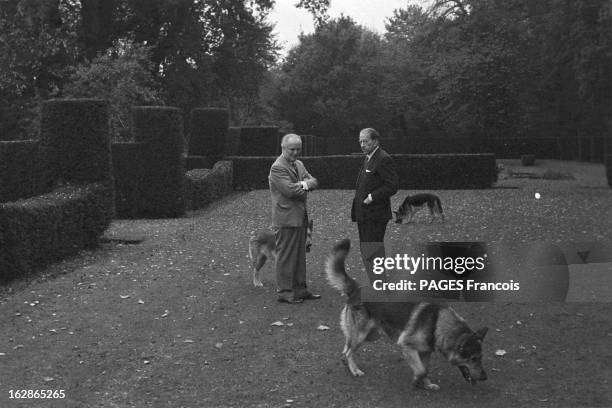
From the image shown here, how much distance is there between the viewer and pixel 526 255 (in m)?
12.5

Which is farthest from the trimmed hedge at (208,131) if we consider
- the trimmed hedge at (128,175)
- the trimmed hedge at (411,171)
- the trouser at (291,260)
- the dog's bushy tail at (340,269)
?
the dog's bushy tail at (340,269)

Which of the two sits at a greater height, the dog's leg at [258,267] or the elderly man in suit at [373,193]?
the elderly man in suit at [373,193]

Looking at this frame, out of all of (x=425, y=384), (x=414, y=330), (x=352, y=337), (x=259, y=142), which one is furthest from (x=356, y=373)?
(x=259, y=142)

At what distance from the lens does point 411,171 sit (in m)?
29.4

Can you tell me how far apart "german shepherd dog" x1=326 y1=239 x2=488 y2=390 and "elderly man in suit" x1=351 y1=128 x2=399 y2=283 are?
1.90 meters

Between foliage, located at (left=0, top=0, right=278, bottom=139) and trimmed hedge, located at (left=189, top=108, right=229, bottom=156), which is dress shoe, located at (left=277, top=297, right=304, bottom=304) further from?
foliage, located at (left=0, top=0, right=278, bottom=139)

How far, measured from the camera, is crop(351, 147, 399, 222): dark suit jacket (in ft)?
28.1

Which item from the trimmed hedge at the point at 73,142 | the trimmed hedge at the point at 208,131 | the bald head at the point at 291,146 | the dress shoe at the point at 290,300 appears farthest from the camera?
the trimmed hedge at the point at 208,131

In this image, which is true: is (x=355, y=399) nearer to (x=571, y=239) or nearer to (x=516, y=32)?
(x=571, y=239)

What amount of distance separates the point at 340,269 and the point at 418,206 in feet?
39.3

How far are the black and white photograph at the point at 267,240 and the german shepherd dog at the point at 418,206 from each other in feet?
0.22

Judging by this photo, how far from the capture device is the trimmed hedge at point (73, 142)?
50.9 feet

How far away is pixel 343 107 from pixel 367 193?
4807 cm

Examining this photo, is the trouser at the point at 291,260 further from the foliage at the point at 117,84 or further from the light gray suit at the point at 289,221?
the foliage at the point at 117,84
